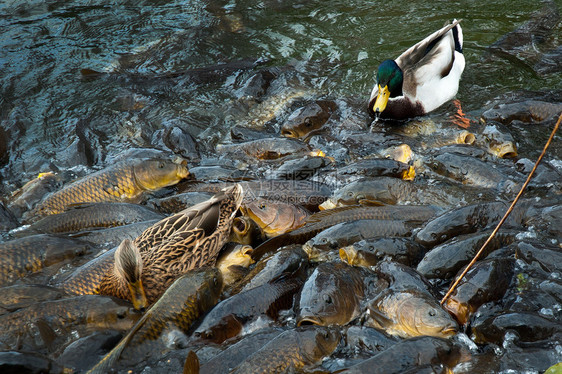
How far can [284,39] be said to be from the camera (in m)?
9.10

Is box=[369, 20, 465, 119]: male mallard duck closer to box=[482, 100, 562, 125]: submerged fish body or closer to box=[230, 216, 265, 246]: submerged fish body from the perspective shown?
box=[482, 100, 562, 125]: submerged fish body

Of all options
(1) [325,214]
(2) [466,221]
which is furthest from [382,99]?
(2) [466,221]

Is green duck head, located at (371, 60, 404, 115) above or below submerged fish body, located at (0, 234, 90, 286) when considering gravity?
below

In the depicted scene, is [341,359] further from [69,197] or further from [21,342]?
[69,197]

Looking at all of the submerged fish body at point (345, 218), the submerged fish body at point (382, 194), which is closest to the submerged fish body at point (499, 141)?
the submerged fish body at point (382, 194)

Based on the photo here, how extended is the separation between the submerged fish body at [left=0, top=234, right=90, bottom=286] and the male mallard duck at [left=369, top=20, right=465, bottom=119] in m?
4.04

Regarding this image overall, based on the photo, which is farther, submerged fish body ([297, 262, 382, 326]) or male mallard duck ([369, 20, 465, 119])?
male mallard duck ([369, 20, 465, 119])

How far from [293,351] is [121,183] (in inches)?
118

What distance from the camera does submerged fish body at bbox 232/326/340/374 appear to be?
2.82 m

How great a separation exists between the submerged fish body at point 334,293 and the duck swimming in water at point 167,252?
3.11 ft

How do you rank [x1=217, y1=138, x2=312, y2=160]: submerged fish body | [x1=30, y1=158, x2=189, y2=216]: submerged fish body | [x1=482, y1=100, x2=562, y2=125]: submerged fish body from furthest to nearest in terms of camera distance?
[x1=482, y1=100, x2=562, y2=125]: submerged fish body
[x1=217, y1=138, x2=312, y2=160]: submerged fish body
[x1=30, y1=158, x2=189, y2=216]: submerged fish body

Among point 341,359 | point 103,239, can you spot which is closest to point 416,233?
point 341,359

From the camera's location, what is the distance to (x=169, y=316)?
3.30 metres

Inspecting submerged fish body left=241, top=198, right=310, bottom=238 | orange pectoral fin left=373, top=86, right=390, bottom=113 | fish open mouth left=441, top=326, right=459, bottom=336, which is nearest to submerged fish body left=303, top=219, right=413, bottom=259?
submerged fish body left=241, top=198, right=310, bottom=238
